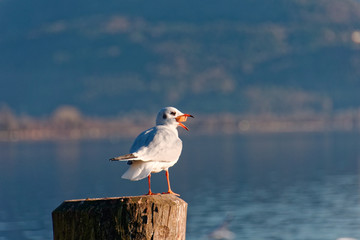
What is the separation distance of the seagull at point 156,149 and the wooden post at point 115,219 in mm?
391

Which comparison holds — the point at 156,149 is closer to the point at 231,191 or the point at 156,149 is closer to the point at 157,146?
the point at 157,146

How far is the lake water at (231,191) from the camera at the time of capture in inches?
1326

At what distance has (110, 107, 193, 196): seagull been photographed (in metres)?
7.12

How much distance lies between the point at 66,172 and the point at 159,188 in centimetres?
2248

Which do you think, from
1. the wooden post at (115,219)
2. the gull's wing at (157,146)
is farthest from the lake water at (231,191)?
the wooden post at (115,219)

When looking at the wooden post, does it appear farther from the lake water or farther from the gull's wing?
the lake water

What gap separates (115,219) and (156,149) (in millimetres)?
1414

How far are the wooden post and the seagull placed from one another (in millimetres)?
391

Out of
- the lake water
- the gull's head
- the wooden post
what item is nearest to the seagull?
the gull's head

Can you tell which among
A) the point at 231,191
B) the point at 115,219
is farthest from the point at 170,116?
the point at 231,191

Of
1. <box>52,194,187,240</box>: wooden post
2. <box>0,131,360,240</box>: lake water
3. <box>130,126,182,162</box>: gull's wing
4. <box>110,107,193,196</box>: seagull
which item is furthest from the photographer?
<box>0,131,360,240</box>: lake water

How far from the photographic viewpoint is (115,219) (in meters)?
6.22

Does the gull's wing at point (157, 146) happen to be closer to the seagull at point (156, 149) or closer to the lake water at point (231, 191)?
the seagull at point (156, 149)

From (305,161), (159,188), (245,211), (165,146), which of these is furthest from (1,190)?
(165,146)
